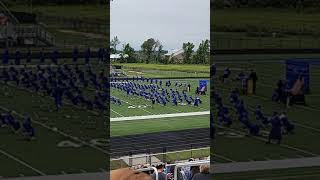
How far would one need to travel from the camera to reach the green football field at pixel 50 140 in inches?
182

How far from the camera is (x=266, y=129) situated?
516 centimetres

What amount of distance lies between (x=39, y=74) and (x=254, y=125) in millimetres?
2147

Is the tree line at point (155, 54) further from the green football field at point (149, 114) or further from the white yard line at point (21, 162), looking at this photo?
the white yard line at point (21, 162)

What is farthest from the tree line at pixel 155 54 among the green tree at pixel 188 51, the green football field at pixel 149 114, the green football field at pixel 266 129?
the green football field at pixel 266 129

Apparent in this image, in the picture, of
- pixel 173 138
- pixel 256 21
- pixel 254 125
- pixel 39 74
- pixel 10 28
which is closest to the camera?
pixel 10 28

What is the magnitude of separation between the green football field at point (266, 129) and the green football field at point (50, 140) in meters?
1.24

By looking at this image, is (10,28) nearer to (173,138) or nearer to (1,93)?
(1,93)

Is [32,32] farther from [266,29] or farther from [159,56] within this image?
[159,56]

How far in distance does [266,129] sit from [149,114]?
15.8m

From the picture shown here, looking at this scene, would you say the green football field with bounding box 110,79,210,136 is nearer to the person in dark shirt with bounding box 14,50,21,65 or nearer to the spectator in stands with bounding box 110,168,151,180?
the person in dark shirt with bounding box 14,50,21,65

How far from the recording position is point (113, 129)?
16500 millimetres

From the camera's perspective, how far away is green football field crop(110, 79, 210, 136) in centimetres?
1700

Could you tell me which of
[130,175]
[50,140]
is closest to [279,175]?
[50,140]

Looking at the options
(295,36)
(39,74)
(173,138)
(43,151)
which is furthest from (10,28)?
(173,138)
